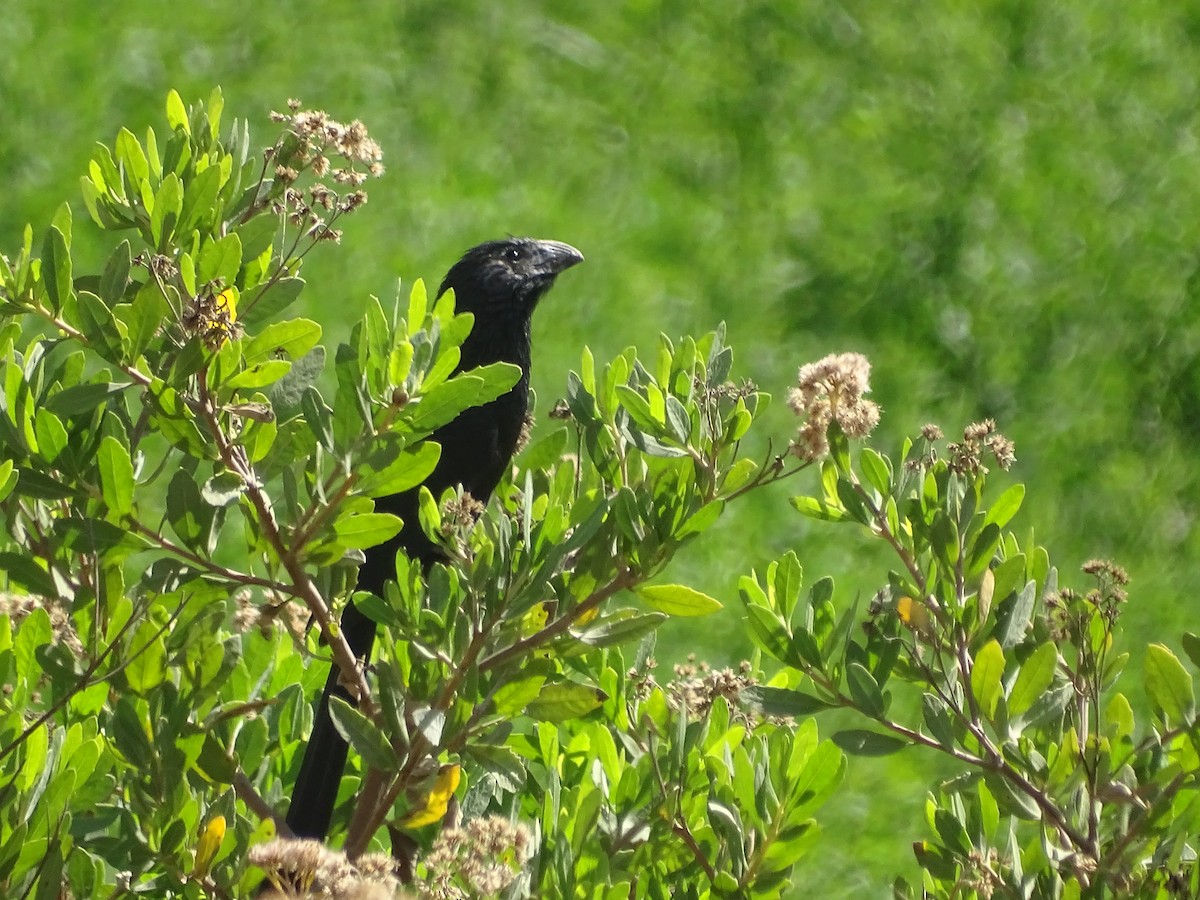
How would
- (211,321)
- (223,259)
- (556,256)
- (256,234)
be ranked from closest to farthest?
(211,321) < (223,259) < (256,234) < (556,256)

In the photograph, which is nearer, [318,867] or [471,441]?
[318,867]

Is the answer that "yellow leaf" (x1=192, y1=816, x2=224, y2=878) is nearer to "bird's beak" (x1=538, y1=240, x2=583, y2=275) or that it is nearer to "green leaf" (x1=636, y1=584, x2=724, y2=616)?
"green leaf" (x1=636, y1=584, x2=724, y2=616)

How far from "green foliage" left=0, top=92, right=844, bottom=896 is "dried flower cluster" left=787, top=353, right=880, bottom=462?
0.09 m

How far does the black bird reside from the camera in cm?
231

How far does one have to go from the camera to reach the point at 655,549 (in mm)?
2076

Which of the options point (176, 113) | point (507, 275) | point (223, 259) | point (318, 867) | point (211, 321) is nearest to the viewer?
point (318, 867)

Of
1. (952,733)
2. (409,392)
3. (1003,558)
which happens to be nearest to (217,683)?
(409,392)

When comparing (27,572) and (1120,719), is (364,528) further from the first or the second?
(1120,719)

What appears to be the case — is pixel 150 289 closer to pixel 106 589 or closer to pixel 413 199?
pixel 106 589

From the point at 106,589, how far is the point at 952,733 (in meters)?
1.07

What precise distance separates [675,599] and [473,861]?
622mm

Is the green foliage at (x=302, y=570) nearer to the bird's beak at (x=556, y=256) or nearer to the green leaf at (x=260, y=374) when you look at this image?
the green leaf at (x=260, y=374)

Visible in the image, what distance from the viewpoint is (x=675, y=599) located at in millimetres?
2193

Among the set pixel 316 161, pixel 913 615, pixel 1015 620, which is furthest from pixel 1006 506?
pixel 316 161
